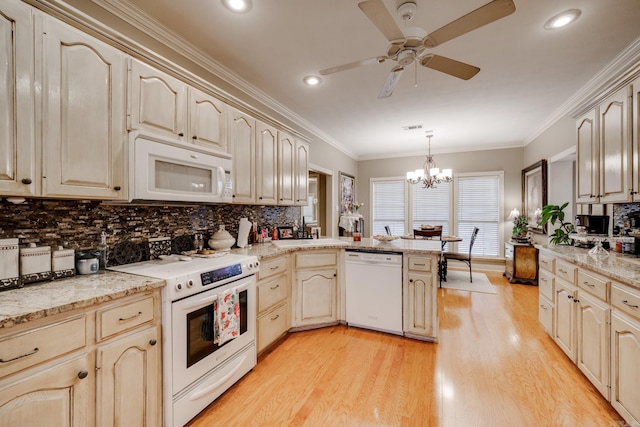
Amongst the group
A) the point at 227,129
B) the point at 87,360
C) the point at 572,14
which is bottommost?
the point at 87,360

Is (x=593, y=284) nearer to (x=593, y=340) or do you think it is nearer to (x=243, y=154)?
(x=593, y=340)

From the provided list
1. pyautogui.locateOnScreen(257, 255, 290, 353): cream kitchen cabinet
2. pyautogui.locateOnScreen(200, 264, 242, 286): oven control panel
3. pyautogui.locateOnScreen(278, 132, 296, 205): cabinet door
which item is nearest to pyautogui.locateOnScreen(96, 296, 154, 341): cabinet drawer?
pyautogui.locateOnScreen(200, 264, 242, 286): oven control panel

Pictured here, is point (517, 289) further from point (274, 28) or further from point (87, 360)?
point (87, 360)

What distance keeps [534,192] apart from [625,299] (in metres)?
3.93

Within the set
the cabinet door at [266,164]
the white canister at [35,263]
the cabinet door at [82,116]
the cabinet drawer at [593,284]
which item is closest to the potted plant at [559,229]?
the cabinet drawer at [593,284]

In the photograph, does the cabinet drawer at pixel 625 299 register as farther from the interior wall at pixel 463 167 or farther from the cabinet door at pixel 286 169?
the interior wall at pixel 463 167

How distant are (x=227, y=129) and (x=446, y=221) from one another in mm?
5319

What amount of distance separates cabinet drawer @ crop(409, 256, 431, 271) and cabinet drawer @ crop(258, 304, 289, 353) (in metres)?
1.34

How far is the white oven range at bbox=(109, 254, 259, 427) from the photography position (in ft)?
5.12

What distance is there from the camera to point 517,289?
4.43 metres

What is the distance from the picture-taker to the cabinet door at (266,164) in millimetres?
2834

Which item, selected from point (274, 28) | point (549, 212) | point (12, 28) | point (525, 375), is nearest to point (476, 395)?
point (525, 375)

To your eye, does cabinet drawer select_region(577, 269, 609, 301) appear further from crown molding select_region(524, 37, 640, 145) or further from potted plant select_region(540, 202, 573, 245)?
crown molding select_region(524, 37, 640, 145)

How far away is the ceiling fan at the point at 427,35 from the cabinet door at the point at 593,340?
187 centimetres
